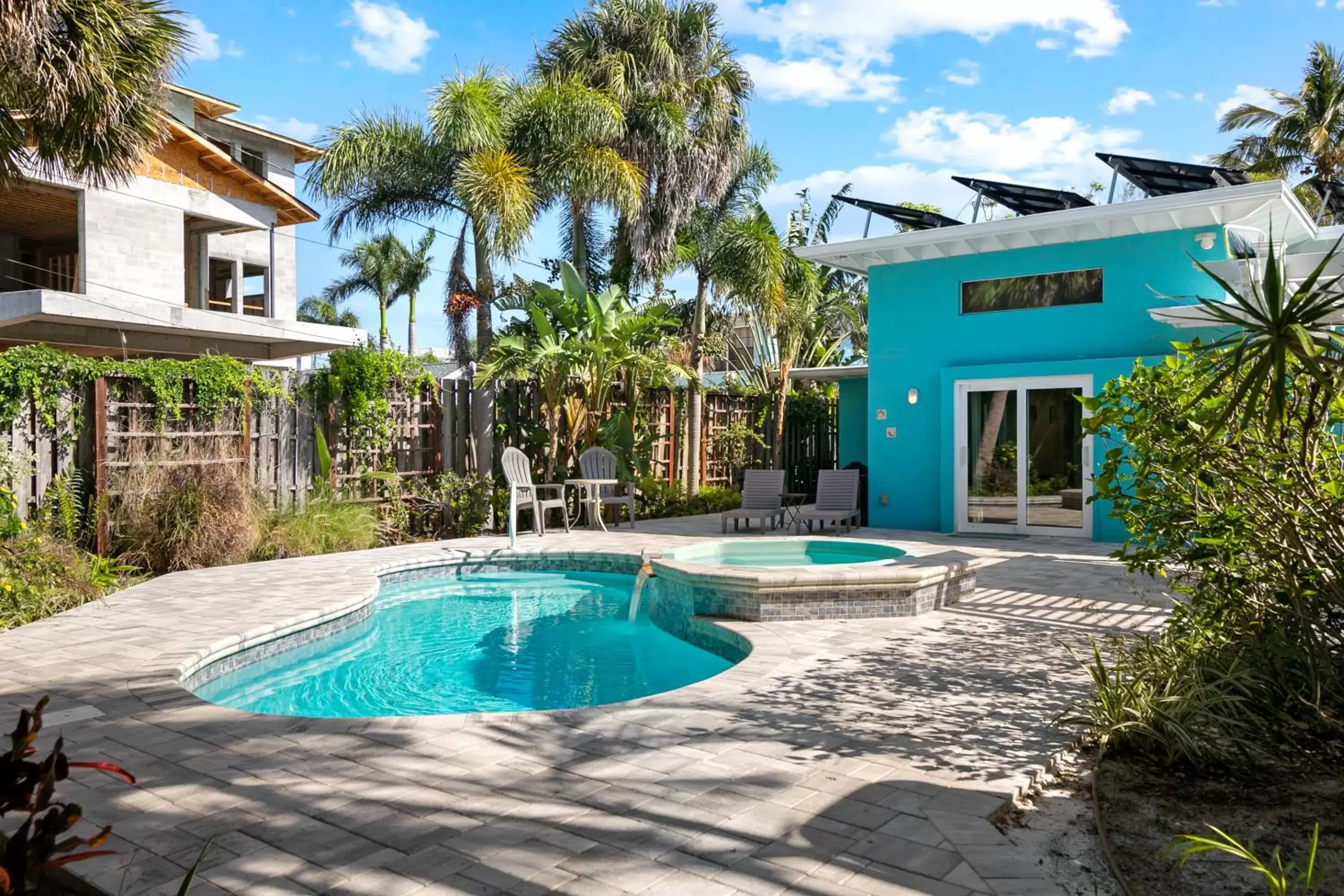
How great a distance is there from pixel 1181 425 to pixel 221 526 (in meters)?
8.88

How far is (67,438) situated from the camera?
9.37 metres

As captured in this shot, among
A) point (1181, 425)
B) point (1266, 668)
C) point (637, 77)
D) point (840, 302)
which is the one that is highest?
point (637, 77)

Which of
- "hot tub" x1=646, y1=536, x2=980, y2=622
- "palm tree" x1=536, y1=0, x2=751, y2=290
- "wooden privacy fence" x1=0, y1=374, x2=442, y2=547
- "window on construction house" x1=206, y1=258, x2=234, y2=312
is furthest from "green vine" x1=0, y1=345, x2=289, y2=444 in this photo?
"window on construction house" x1=206, y1=258, x2=234, y2=312

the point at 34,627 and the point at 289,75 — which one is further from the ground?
the point at 289,75

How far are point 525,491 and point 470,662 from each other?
18.3ft

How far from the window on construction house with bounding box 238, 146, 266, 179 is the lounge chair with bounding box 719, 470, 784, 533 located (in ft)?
54.5

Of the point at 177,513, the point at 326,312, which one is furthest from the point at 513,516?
the point at 326,312

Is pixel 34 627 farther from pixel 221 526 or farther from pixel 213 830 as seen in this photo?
pixel 213 830

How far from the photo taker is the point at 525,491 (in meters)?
12.8

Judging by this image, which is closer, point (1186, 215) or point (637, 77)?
point (1186, 215)

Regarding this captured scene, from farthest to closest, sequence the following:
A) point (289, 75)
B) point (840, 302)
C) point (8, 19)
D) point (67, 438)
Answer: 1. point (840, 302)
2. point (289, 75)
3. point (67, 438)
4. point (8, 19)

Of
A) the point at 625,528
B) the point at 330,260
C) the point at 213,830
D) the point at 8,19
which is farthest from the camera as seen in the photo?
the point at 330,260

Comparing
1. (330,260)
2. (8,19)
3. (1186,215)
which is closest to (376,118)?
(8,19)

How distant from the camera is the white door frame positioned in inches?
494
